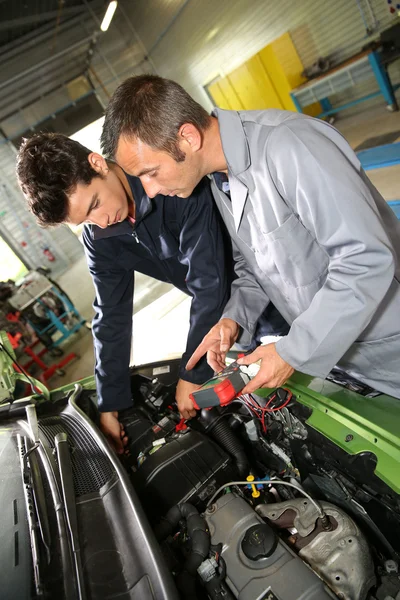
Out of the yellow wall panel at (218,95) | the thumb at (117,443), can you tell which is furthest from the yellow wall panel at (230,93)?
the thumb at (117,443)

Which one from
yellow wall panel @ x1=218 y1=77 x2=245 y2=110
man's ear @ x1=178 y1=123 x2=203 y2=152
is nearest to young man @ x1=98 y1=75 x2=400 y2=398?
man's ear @ x1=178 y1=123 x2=203 y2=152

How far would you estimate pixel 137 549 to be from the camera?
1087 millimetres

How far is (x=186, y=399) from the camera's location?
5.76 feet

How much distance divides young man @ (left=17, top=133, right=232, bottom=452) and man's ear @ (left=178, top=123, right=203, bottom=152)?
526 millimetres

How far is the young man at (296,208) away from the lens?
3.27 ft

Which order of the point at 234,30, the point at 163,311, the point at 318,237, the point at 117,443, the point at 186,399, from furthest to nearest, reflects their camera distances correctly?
1. the point at 234,30
2. the point at 163,311
3. the point at 117,443
4. the point at 186,399
5. the point at 318,237

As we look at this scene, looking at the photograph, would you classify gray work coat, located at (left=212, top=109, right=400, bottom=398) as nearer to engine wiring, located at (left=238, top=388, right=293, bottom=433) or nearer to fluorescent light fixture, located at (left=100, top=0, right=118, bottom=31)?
engine wiring, located at (left=238, top=388, right=293, bottom=433)

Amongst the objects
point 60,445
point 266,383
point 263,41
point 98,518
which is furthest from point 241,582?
point 263,41

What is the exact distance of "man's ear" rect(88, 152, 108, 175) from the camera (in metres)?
1.64

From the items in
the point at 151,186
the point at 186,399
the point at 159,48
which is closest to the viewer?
the point at 151,186

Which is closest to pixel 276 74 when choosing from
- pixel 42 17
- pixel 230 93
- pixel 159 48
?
pixel 230 93

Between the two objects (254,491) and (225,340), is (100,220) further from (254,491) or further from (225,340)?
(254,491)

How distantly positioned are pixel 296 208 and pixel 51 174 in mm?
983

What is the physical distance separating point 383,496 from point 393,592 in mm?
235
